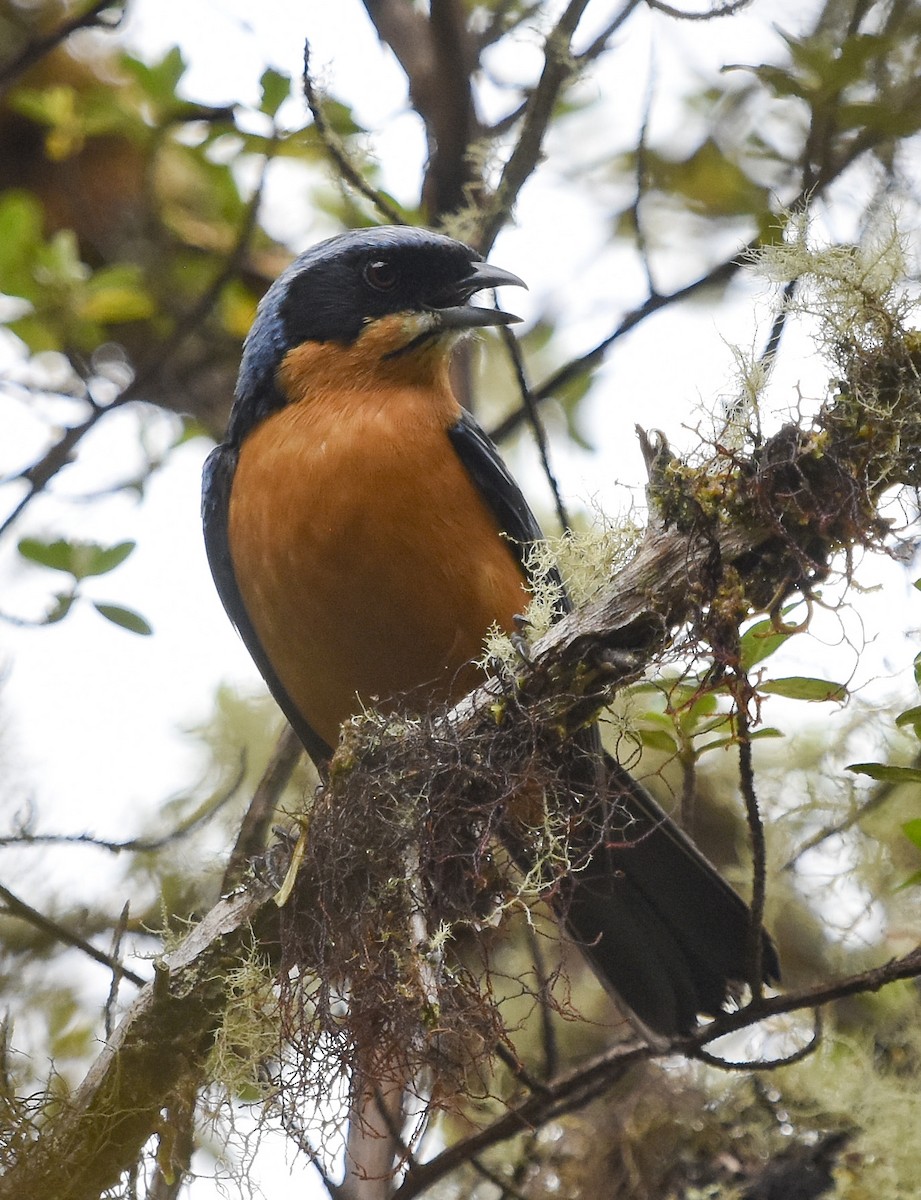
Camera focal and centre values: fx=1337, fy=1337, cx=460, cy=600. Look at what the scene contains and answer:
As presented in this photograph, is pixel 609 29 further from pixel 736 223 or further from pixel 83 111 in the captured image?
pixel 83 111

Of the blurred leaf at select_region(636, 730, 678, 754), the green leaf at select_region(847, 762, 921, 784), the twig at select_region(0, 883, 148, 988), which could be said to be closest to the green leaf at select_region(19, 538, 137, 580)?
the twig at select_region(0, 883, 148, 988)

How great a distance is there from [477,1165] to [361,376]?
264 centimetres

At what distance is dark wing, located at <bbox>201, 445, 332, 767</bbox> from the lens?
4.95 meters

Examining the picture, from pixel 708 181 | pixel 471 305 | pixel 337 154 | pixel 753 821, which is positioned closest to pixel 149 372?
pixel 337 154

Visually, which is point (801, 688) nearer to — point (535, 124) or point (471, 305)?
point (471, 305)

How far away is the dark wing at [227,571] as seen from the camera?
4.95m

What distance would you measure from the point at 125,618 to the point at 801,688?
2.68 meters

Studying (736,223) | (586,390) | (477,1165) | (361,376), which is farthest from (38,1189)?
(736,223)

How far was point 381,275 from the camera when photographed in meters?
4.89

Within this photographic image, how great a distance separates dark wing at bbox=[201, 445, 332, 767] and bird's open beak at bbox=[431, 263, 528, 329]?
0.93 meters

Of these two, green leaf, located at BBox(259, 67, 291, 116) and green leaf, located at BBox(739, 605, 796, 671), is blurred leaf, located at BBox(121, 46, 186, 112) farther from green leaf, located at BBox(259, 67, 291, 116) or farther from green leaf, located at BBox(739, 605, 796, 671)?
green leaf, located at BBox(739, 605, 796, 671)

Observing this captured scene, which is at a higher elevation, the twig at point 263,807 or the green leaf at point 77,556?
the green leaf at point 77,556

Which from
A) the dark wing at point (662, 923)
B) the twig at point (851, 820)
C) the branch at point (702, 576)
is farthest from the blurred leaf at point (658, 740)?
the twig at point (851, 820)

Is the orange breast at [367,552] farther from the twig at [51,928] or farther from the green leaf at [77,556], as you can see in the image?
the twig at [51,928]
